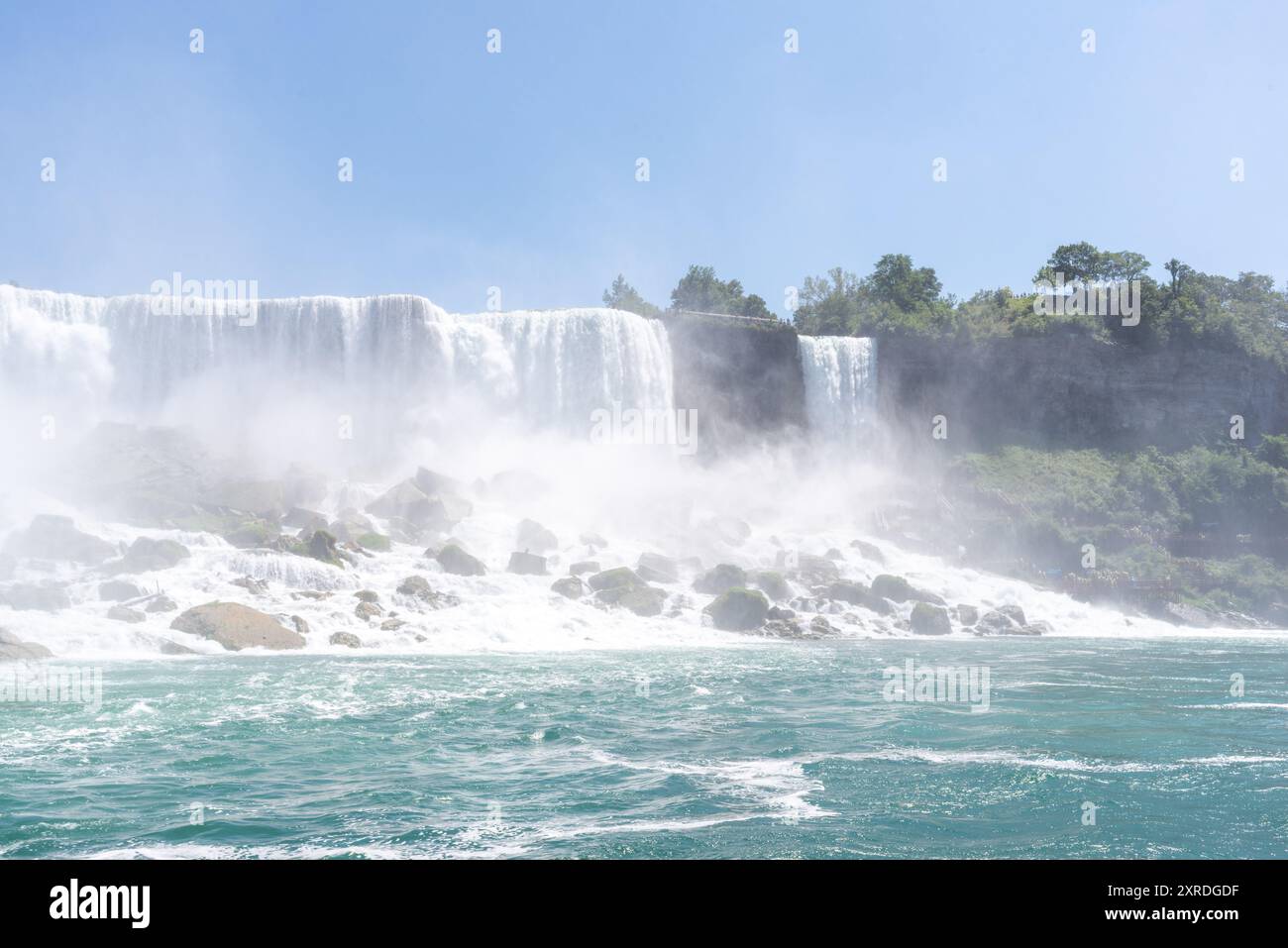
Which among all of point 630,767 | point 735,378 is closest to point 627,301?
point 735,378

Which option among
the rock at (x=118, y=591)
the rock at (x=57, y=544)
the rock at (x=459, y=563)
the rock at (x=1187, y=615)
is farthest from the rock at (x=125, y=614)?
the rock at (x=1187, y=615)

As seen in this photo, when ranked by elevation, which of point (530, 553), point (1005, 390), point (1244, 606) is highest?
point (1005, 390)

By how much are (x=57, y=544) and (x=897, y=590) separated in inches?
1006

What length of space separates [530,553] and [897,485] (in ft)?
79.6

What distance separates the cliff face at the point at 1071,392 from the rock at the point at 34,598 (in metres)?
39.9

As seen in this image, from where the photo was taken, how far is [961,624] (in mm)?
33031

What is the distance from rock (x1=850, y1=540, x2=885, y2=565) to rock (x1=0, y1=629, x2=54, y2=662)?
2869cm

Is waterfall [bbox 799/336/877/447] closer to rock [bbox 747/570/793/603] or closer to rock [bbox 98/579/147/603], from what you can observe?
rock [bbox 747/570/793/603]

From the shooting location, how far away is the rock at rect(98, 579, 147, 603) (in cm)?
2511

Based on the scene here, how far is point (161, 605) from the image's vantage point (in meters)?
24.5
